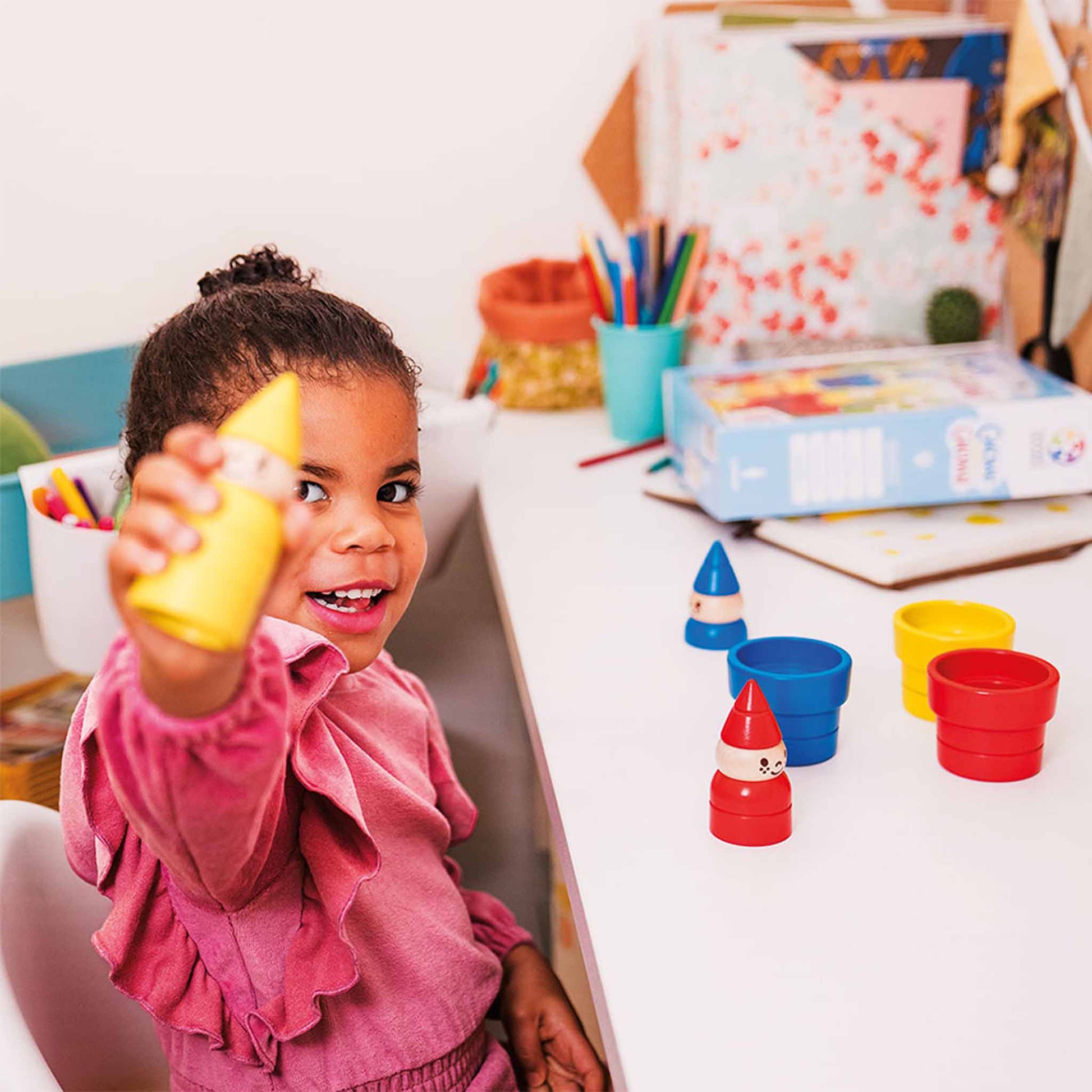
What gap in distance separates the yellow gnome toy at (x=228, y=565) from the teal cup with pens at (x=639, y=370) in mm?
896

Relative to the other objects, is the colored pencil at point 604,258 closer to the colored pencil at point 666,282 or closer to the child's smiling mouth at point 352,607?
the colored pencil at point 666,282

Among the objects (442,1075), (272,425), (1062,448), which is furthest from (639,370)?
(272,425)

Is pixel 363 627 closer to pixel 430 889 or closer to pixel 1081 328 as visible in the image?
pixel 430 889

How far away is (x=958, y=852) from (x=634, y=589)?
38 cm

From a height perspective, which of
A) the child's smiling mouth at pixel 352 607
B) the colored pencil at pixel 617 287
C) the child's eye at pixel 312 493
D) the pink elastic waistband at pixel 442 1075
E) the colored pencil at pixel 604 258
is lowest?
the pink elastic waistband at pixel 442 1075

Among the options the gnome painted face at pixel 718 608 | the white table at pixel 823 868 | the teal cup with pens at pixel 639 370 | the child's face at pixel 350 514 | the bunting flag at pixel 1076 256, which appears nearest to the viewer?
the white table at pixel 823 868

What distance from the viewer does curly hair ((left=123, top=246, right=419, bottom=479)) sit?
0.70 metres

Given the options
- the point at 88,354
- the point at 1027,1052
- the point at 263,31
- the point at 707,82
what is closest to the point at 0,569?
the point at 88,354

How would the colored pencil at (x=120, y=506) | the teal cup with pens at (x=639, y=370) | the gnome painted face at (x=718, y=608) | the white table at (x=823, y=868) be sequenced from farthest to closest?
Answer: 1. the teal cup with pens at (x=639, y=370)
2. the colored pencil at (x=120, y=506)
3. the gnome painted face at (x=718, y=608)
4. the white table at (x=823, y=868)

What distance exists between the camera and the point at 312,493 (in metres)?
0.71

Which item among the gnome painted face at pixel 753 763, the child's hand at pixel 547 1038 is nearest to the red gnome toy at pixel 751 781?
the gnome painted face at pixel 753 763

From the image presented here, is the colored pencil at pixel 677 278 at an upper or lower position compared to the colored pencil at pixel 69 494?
upper

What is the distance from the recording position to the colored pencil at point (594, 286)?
4.24 feet

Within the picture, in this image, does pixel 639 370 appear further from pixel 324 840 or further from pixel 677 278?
pixel 324 840
